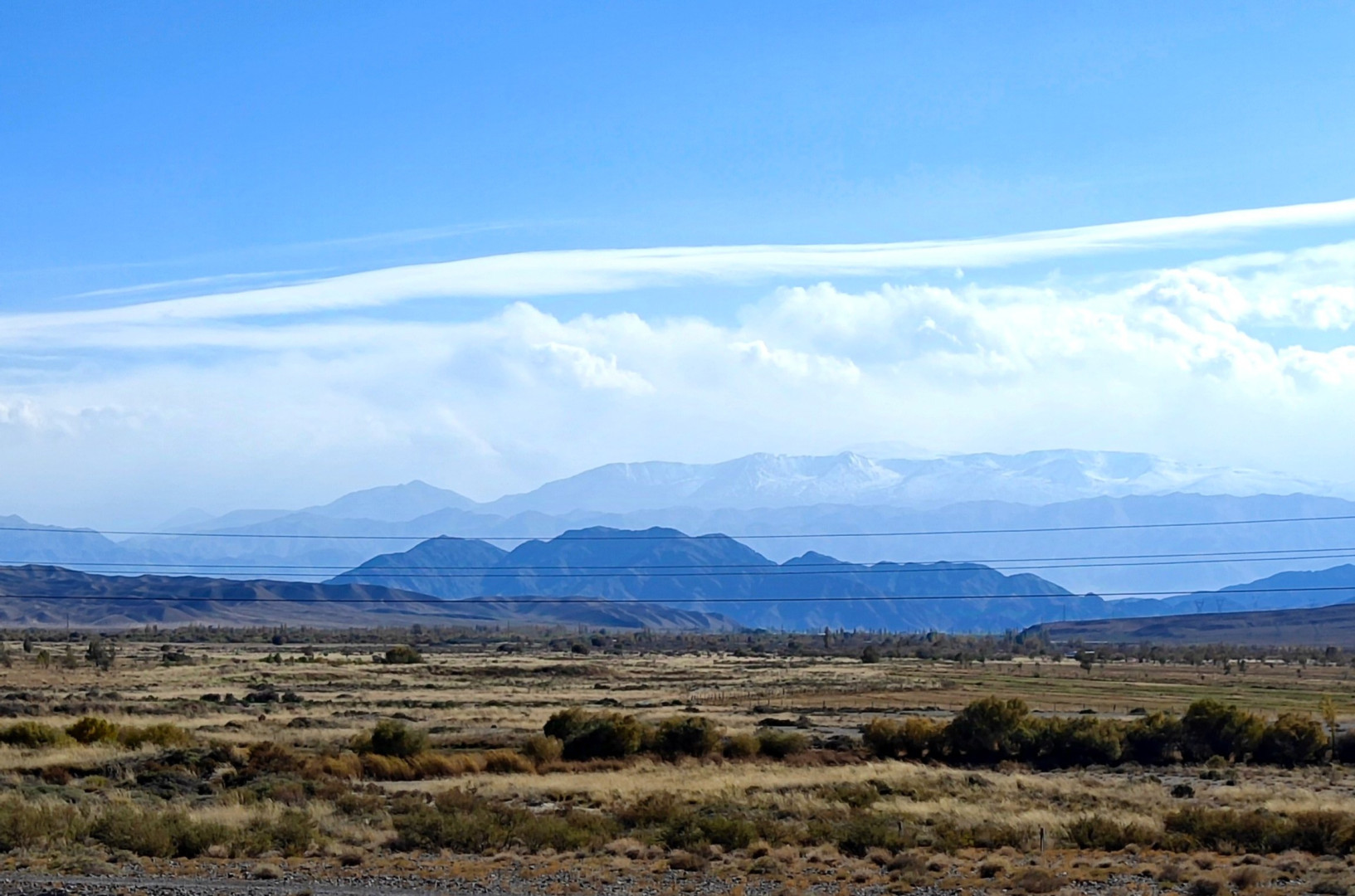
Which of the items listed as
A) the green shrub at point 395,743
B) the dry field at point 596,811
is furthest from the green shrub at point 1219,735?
the green shrub at point 395,743

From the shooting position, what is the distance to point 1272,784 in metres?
45.2

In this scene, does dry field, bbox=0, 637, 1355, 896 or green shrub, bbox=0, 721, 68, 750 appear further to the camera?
green shrub, bbox=0, 721, 68, 750

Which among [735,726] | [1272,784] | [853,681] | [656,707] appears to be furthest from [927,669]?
[1272,784]

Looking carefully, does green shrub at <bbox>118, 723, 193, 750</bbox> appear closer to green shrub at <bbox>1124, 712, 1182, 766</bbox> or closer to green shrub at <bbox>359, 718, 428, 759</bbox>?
green shrub at <bbox>359, 718, 428, 759</bbox>

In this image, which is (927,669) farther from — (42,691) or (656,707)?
(42,691)

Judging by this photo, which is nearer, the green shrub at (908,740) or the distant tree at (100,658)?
the green shrub at (908,740)

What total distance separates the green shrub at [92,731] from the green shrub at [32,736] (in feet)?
2.07

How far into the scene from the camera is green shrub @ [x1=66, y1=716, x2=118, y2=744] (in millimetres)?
48938

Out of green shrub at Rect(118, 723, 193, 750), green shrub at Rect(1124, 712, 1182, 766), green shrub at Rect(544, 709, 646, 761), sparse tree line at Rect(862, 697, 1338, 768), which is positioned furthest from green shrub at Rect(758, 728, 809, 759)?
green shrub at Rect(118, 723, 193, 750)

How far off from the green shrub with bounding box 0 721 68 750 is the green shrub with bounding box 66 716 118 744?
63 cm

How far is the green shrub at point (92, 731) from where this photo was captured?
4894 centimetres

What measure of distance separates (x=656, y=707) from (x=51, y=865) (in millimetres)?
51675

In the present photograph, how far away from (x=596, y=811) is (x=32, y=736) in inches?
931

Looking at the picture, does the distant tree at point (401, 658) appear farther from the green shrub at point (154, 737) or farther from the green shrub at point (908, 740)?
the green shrub at point (908, 740)
